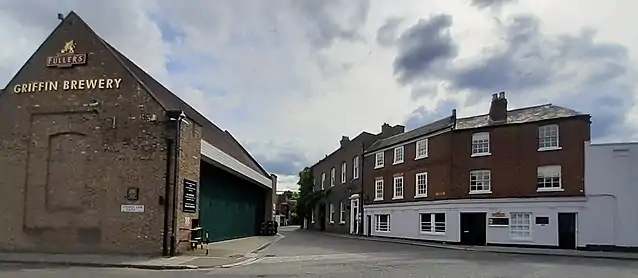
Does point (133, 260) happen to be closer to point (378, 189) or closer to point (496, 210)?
point (496, 210)

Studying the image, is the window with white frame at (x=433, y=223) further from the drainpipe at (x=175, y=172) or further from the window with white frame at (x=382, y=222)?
the drainpipe at (x=175, y=172)

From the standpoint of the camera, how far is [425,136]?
134ft

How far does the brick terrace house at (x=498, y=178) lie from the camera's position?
33656mm

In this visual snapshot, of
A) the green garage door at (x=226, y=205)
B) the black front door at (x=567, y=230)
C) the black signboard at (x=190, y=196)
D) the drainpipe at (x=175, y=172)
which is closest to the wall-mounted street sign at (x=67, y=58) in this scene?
the drainpipe at (x=175, y=172)

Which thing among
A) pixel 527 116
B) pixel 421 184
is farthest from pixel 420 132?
pixel 527 116

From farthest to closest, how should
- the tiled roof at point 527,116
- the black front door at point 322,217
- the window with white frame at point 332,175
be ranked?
the black front door at point 322,217 < the window with white frame at point 332,175 < the tiled roof at point 527,116

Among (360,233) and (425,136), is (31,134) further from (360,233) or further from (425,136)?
(360,233)

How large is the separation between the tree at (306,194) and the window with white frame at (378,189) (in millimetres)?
19344

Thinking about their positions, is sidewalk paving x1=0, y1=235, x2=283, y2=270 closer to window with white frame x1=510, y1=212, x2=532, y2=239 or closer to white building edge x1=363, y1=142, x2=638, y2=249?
white building edge x1=363, y1=142, x2=638, y2=249

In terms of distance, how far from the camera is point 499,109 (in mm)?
37438

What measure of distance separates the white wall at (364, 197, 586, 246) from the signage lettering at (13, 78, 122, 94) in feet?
72.0

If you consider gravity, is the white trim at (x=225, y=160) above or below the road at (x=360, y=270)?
above

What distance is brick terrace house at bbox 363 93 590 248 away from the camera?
33656 millimetres

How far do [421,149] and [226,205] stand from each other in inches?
536
